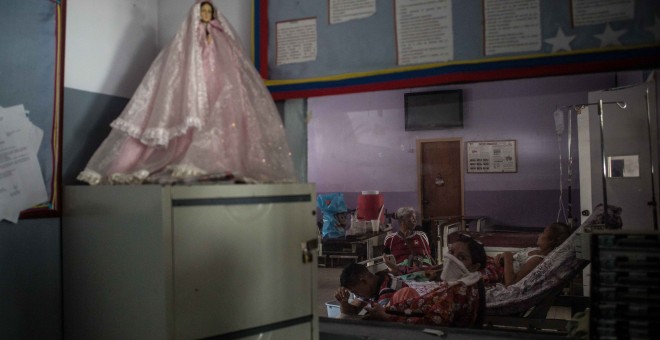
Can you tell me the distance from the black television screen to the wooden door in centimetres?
9

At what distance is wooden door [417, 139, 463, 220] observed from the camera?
7.48 ft

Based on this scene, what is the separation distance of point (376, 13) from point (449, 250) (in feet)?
3.79

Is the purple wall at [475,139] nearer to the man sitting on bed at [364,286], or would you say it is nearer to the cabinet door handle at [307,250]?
the man sitting on bed at [364,286]

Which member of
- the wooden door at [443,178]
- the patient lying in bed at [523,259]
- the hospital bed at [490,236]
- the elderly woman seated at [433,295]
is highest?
the wooden door at [443,178]

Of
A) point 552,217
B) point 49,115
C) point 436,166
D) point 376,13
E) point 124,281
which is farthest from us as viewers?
point 436,166

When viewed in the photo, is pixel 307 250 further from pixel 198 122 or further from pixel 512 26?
pixel 512 26

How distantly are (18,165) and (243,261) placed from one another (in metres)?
0.88

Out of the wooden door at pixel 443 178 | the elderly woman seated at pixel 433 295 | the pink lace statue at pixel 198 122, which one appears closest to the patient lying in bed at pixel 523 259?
the elderly woman seated at pixel 433 295

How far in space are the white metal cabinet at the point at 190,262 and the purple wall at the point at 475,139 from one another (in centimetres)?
71

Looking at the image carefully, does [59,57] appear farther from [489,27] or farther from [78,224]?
[489,27]

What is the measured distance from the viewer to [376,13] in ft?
6.58

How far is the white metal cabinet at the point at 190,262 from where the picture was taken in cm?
140

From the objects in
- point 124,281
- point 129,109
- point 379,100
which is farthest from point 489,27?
point 124,281

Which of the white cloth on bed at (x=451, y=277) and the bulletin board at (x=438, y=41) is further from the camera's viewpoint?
the white cloth on bed at (x=451, y=277)
